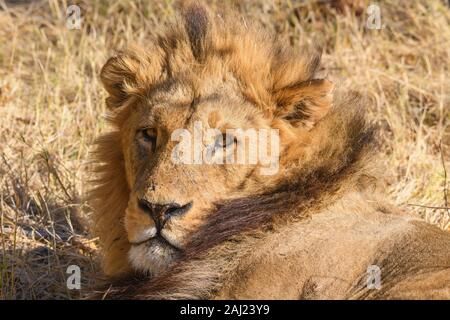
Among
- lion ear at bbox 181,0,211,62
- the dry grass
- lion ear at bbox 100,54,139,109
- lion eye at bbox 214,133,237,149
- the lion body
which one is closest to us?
the lion body

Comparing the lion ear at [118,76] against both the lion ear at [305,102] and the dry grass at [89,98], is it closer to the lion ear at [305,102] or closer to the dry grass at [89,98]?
the lion ear at [305,102]

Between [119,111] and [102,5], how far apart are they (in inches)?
171

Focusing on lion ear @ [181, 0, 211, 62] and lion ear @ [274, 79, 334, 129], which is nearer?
lion ear @ [274, 79, 334, 129]

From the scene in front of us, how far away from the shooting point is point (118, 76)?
430cm

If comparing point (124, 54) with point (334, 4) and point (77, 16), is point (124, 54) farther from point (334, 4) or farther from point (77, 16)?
point (334, 4)

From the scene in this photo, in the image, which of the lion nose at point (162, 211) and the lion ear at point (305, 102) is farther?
the lion ear at point (305, 102)

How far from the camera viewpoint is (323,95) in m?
3.81

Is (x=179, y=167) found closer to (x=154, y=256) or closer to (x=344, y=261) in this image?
(x=154, y=256)

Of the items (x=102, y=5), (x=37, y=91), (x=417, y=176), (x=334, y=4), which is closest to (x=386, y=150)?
(x=417, y=176)

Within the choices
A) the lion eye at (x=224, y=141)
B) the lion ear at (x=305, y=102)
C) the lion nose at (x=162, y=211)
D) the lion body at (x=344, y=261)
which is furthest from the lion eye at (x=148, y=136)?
the lion body at (x=344, y=261)

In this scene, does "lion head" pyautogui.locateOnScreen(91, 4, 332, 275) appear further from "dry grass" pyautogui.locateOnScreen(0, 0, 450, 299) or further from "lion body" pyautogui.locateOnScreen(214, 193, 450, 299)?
"dry grass" pyautogui.locateOnScreen(0, 0, 450, 299)

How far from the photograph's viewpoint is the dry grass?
17.1 feet

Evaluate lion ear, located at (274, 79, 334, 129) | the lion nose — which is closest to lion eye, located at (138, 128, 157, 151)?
the lion nose

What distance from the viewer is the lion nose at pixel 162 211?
351cm
